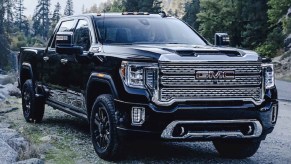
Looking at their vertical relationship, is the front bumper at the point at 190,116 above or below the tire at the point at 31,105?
above

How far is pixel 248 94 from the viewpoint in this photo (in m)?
6.34

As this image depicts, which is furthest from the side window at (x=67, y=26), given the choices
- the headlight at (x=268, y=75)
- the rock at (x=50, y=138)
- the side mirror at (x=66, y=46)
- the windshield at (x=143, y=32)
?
the headlight at (x=268, y=75)

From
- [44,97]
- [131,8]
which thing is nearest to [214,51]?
[44,97]

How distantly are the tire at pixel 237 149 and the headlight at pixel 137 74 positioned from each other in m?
1.63

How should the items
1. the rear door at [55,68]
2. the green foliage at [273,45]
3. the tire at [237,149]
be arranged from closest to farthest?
1. the tire at [237,149]
2. the rear door at [55,68]
3. the green foliage at [273,45]

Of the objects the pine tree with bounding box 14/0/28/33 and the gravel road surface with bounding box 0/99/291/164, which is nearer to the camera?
the gravel road surface with bounding box 0/99/291/164

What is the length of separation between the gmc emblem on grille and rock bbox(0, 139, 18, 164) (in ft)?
7.84

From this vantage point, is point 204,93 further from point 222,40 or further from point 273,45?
point 273,45

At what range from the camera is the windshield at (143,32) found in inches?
301

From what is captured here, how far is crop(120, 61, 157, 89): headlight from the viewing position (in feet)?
19.9

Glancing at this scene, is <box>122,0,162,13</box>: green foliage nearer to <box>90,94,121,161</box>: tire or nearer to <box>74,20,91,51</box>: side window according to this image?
<box>74,20,91,51</box>: side window

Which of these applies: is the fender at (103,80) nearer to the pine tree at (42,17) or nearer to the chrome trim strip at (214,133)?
the chrome trim strip at (214,133)

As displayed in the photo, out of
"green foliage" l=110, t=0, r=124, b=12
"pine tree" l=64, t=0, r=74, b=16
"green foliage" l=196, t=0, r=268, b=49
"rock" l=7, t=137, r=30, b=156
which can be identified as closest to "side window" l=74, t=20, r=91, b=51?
"rock" l=7, t=137, r=30, b=156

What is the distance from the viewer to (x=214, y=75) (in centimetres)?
614
